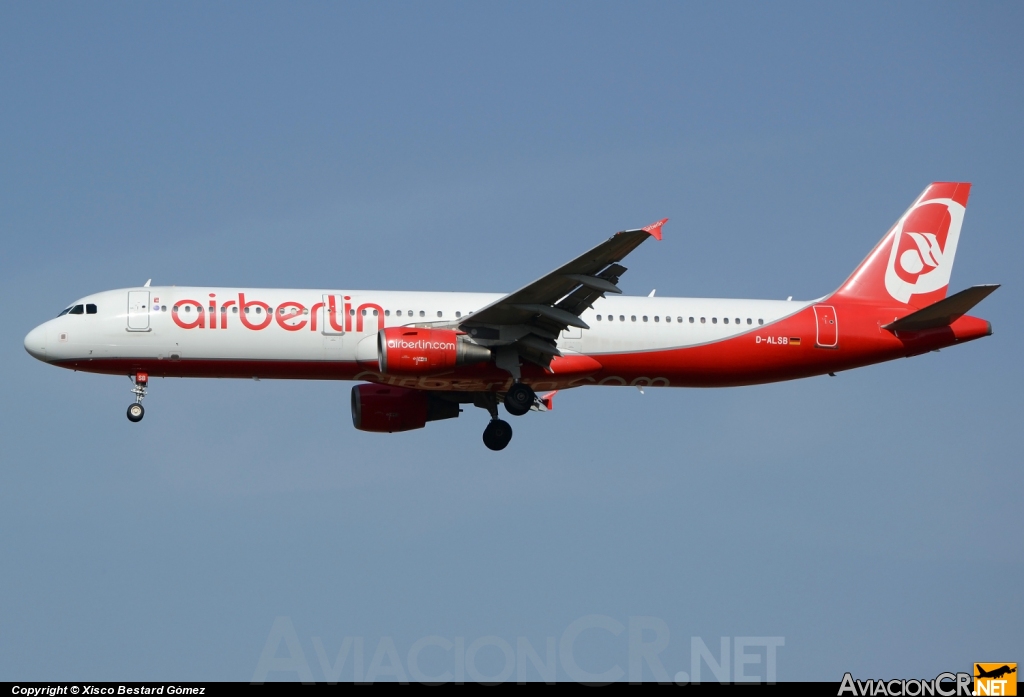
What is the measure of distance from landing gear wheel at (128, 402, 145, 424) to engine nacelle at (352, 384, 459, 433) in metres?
7.03

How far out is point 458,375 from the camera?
4216 centimetres

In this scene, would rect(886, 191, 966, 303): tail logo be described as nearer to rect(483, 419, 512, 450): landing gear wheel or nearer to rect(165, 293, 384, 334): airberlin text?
rect(483, 419, 512, 450): landing gear wheel

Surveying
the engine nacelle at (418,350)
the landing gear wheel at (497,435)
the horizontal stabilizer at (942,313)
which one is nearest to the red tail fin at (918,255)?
the horizontal stabilizer at (942,313)

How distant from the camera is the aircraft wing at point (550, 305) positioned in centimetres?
3912

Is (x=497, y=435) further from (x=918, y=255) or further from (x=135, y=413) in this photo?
(x=918, y=255)

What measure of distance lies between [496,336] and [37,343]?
1331 centimetres

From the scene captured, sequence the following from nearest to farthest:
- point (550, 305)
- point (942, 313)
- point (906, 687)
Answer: point (906, 687)
point (550, 305)
point (942, 313)

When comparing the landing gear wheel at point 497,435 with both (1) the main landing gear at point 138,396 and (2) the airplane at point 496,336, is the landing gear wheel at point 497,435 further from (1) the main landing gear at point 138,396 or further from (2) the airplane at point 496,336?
(1) the main landing gear at point 138,396

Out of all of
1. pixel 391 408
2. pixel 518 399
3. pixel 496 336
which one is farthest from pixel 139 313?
pixel 518 399

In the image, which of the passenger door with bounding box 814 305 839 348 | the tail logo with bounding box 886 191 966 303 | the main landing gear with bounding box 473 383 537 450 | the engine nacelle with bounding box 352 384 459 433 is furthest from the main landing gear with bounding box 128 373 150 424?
the tail logo with bounding box 886 191 966 303

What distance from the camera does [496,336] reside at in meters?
42.1

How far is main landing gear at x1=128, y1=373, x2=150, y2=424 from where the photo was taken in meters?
42.3

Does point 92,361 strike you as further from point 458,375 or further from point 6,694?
point 6,694

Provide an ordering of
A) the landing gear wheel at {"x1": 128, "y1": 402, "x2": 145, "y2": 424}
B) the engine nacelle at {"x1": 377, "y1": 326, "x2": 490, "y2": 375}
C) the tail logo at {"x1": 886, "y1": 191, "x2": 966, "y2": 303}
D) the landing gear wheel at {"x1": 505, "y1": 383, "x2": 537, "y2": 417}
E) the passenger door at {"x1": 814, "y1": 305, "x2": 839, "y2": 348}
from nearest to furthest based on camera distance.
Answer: the engine nacelle at {"x1": 377, "y1": 326, "x2": 490, "y2": 375} → the landing gear wheel at {"x1": 128, "y1": 402, "x2": 145, "y2": 424} → the landing gear wheel at {"x1": 505, "y1": 383, "x2": 537, "y2": 417} → the passenger door at {"x1": 814, "y1": 305, "x2": 839, "y2": 348} → the tail logo at {"x1": 886, "y1": 191, "x2": 966, "y2": 303}
